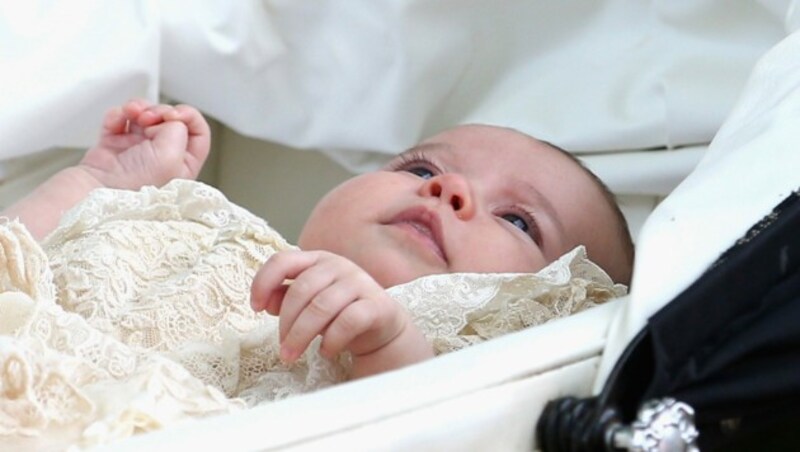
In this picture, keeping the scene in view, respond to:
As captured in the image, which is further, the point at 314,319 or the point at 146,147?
the point at 146,147

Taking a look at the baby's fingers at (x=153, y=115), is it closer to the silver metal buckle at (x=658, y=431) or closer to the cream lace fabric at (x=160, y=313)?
the cream lace fabric at (x=160, y=313)

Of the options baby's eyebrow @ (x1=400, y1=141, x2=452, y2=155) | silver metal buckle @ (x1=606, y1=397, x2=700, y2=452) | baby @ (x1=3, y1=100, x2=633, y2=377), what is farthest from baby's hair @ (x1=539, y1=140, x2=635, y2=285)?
silver metal buckle @ (x1=606, y1=397, x2=700, y2=452)

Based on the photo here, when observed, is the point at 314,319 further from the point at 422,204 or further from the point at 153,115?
the point at 153,115

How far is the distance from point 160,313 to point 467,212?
0.80ft

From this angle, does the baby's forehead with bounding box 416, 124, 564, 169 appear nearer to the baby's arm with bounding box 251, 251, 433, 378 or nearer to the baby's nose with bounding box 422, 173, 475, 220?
the baby's nose with bounding box 422, 173, 475, 220

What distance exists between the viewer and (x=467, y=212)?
1.04 m

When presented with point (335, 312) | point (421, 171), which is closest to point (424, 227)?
point (421, 171)

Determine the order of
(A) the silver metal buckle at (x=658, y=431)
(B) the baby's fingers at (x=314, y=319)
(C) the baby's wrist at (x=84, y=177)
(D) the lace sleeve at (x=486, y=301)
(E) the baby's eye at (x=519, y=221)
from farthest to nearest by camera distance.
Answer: (C) the baby's wrist at (x=84, y=177), (E) the baby's eye at (x=519, y=221), (D) the lace sleeve at (x=486, y=301), (B) the baby's fingers at (x=314, y=319), (A) the silver metal buckle at (x=658, y=431)

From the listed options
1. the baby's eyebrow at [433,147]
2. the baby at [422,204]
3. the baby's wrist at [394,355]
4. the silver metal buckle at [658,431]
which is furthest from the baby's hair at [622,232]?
the silver metal buckle at [658,431]

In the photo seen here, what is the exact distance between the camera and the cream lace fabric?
673 mm

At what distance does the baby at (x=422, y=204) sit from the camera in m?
1.01

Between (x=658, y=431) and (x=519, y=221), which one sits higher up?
(x=658, y=431)

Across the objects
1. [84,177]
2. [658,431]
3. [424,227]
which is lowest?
[84,177]

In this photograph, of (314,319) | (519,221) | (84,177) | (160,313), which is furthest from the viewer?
(84,177)
